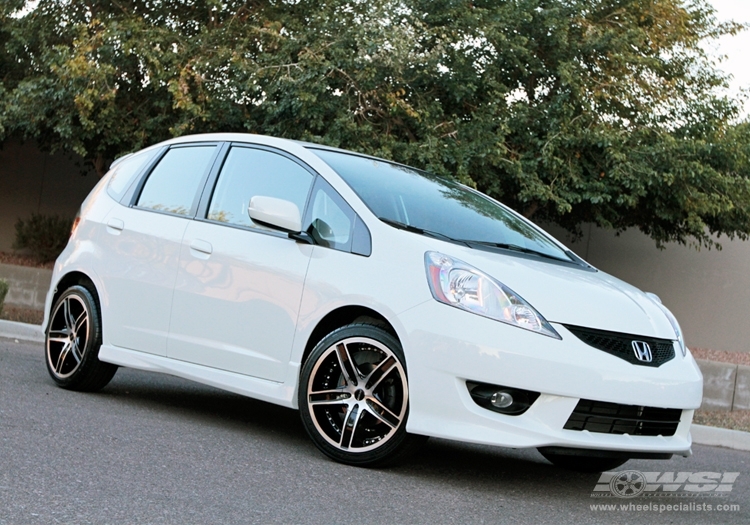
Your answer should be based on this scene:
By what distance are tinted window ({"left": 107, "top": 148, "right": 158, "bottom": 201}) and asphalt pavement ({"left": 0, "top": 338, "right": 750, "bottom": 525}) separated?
1.41m

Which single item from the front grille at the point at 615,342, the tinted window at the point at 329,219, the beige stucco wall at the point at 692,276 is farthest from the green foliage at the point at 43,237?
the front grille at the point at 615,342

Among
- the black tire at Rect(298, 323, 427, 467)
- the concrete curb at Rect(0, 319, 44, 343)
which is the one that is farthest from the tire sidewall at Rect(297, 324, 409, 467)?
the concrete curb at Rect(0, 319, 44, 343)

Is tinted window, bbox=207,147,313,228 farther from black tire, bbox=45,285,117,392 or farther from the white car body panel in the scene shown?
black tire, bbox=45,285,117,392

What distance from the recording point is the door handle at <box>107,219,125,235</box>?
6473 millimetres

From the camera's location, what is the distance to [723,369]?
35.4 ft

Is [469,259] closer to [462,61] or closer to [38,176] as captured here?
[462,61]

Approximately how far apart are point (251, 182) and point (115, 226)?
1.15 m

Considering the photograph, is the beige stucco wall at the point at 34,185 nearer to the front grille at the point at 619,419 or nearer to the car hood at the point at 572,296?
the car hood at the point at 572,296

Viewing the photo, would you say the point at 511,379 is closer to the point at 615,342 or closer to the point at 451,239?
the point at 615,342

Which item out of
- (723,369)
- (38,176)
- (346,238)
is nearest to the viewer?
(346,238)

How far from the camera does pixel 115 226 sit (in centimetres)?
651

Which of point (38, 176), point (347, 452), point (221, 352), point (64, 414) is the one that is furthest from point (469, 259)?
point (38, 176)

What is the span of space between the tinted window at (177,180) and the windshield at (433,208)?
897 mm

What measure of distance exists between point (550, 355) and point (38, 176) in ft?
62.1
